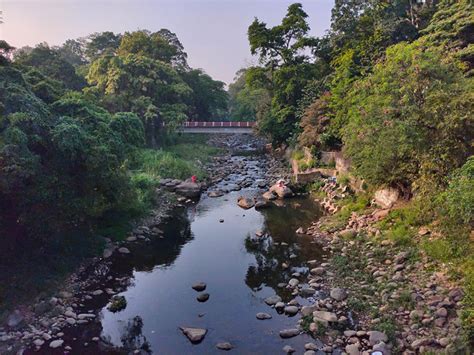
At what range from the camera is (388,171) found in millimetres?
16953

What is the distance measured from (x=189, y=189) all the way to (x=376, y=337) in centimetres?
1893

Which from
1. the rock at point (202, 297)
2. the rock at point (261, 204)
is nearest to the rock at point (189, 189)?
the rock at point (261, 204)

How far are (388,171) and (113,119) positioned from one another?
12.8 metres

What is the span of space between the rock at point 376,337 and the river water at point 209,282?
1785 mm

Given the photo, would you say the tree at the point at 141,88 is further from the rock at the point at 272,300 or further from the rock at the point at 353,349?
the rock at the point at 353,349

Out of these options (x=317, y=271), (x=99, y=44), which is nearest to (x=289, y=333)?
(x=317, y=271)

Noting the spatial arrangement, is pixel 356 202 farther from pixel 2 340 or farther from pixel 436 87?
pixel 2 340

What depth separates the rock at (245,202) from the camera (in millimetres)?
24956

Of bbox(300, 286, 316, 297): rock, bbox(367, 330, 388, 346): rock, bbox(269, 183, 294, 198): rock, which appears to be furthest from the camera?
bbox(269, 183, 294, 198): rock

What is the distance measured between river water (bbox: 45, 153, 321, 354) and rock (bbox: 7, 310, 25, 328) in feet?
5.02

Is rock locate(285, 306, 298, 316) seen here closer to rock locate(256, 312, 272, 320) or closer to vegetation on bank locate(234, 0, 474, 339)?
rock locate(256, 312, 272, 320)

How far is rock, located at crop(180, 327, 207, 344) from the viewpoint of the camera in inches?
442

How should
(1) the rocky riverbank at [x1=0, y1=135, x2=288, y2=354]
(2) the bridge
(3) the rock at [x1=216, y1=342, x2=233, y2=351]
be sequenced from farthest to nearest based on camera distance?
(2) the bridge → (1) the rocky riverbank at [x1=0, y1=135, x2=288, y2=354] → (3) the rock at [x1=216, y1=342, x2=233, y2=351]

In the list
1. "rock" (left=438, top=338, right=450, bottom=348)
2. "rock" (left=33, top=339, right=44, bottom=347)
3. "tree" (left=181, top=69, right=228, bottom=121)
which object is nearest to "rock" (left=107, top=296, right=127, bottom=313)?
"rock" (left=33, top=339, right=44, bottom=347)
